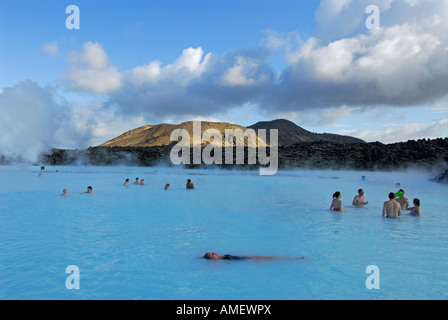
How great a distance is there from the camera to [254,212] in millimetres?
11930

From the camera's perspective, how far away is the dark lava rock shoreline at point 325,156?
34.0 metres

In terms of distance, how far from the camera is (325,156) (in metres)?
43.9

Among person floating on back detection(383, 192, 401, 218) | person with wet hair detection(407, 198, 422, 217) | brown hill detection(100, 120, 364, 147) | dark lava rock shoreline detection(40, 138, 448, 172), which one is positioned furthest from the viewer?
brown hill detection(100, 120, 364, 147)

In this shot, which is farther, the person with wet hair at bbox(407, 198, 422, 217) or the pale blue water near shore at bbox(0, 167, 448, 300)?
the person with wet hair at bbox(407, 198, 422, 217)

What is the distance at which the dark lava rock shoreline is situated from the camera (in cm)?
3397

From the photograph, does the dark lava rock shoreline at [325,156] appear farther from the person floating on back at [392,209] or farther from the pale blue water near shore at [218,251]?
the pale blue water near shore at [218,251]

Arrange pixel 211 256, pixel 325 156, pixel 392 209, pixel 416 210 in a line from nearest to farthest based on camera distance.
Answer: pixel 211 256
pixel 392 209
pixel 416 210
pixel 325 156

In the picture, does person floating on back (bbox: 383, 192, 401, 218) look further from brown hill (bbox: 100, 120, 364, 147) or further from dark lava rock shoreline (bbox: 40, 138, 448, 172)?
brown hill (bbox: 100, 120, 364, 147)

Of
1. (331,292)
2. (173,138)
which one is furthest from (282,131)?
(331,292)

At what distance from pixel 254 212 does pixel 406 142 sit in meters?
34.9

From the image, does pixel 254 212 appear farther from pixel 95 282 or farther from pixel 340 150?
pixel 340 150

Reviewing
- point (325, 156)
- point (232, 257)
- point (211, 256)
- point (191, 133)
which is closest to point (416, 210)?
point (232, 257)

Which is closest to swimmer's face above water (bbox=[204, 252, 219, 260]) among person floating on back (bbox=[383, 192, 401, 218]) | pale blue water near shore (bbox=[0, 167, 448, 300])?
pale blue water near shore (bbox=[0, 167, 448, 300])

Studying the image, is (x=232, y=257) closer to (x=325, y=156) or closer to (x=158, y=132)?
(x=325, y=156)
